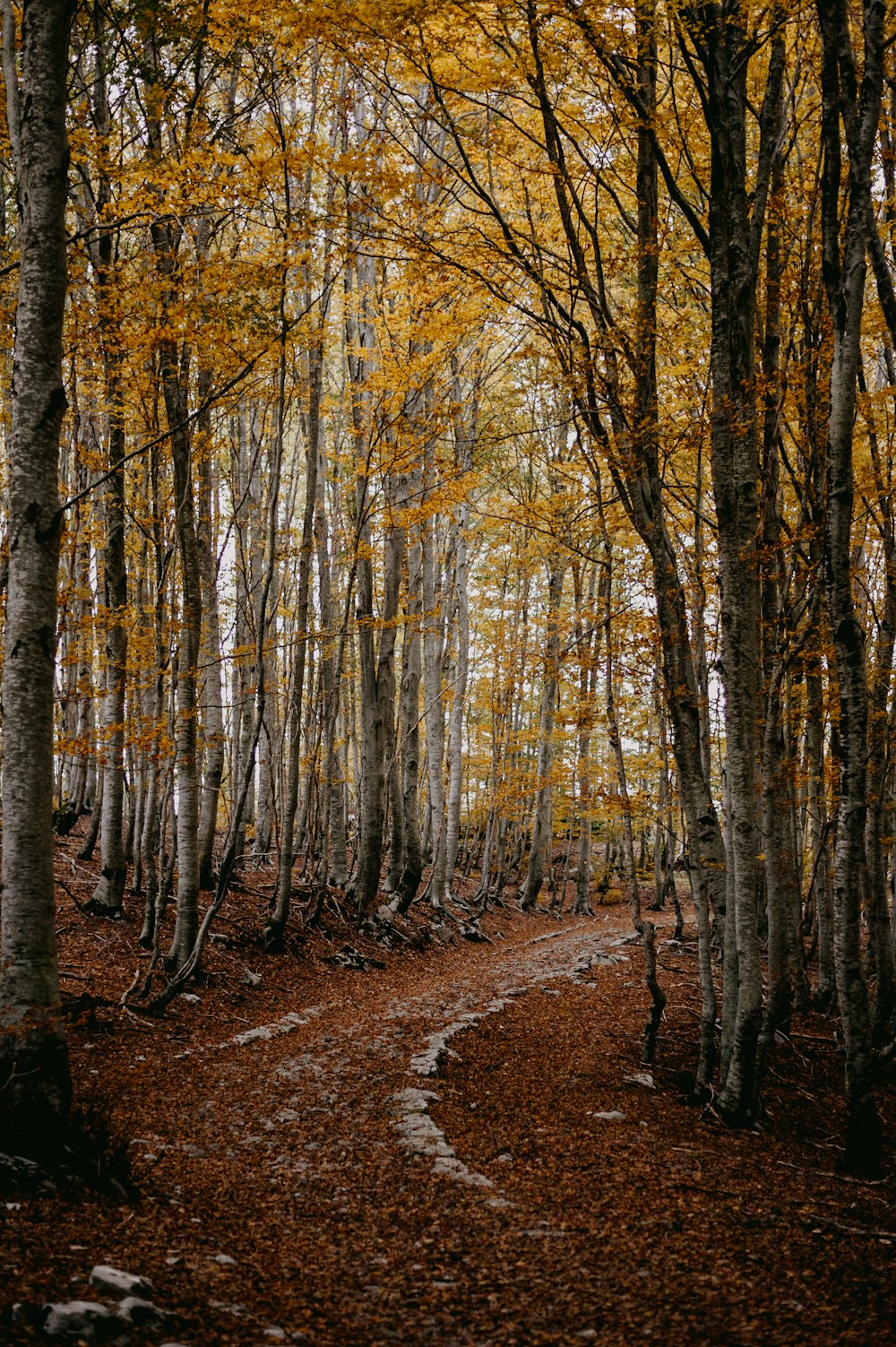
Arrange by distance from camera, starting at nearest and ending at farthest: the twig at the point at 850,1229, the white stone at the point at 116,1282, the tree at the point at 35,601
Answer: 1. the white stone at the point at 116,1282
2. the tree at the point at 35,601
3. the twig at the point at 850,1229

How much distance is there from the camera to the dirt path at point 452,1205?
9.45ft

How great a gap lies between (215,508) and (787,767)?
34.4 feet

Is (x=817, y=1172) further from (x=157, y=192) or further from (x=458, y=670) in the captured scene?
(x=458, y=670)

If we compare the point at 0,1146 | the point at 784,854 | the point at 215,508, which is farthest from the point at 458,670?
the point at 0,1146

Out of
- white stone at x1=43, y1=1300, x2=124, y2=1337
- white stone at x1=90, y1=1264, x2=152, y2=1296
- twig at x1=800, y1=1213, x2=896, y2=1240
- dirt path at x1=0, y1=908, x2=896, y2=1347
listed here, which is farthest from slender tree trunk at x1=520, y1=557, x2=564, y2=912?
white stone at x1=43, y1=1300, x2=124, y2=1337

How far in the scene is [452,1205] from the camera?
389 centimetres

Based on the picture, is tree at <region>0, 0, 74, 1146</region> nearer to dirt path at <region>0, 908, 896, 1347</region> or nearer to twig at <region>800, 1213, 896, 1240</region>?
dirt path at <region>0, 908, 896, 1347</region>

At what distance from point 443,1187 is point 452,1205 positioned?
231 millimetres

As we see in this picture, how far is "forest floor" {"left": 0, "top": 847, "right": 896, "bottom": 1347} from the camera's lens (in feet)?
9.48

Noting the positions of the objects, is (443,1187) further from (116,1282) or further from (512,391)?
(512,391)

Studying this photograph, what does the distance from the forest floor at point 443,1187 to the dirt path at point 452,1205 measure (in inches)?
0.6

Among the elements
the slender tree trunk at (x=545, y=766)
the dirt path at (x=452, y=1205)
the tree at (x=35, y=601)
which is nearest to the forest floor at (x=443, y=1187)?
the dirt path at (x=452, y=1205)

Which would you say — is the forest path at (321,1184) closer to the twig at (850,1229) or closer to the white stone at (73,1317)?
the white stone at (73,1317)

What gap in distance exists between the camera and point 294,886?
13.4 metres
